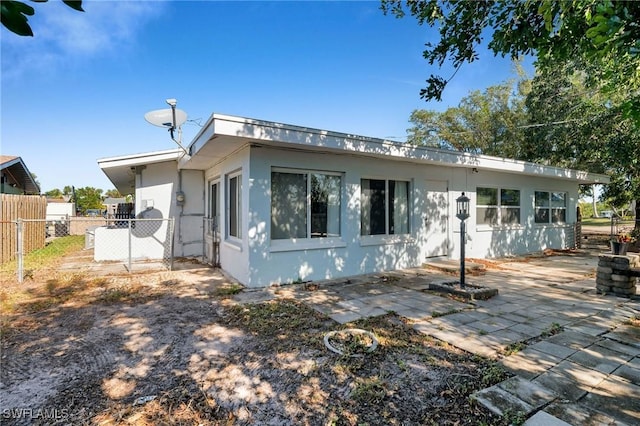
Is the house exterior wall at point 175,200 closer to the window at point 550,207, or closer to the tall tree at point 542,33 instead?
the tall tree at point 542,33

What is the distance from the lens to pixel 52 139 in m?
9.50

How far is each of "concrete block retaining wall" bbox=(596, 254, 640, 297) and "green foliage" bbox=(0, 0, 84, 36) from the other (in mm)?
7193

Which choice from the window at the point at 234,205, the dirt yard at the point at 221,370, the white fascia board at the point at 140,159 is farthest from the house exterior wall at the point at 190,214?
the dirt yard at the point at 221,370

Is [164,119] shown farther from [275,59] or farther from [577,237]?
[577,237]

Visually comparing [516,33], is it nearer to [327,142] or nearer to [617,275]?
[327,142]

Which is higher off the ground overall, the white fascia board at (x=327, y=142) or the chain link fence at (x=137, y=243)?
the white fascia board at (x=327, y=142)

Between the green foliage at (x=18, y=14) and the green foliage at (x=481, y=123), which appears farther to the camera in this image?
the green foliage at (x=481, y=123)

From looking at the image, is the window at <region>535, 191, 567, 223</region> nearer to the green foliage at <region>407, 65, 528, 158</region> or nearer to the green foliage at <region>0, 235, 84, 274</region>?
the green foliage at <region>407, 65, 528, 158</region>

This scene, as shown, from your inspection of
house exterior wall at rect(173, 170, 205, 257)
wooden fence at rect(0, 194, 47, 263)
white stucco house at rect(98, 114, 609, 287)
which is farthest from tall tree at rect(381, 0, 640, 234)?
wooden fence at rect(0, 194, 47, 263)

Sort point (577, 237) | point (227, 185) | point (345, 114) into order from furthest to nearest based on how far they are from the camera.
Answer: point (345, 114) → point (577, 237) → point (227, 185)

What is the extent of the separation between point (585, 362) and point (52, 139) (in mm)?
13076

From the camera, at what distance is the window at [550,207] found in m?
10.8

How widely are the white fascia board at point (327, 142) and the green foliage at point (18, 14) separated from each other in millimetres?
3893

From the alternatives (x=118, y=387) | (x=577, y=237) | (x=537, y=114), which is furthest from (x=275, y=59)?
(x=577, y=237)
